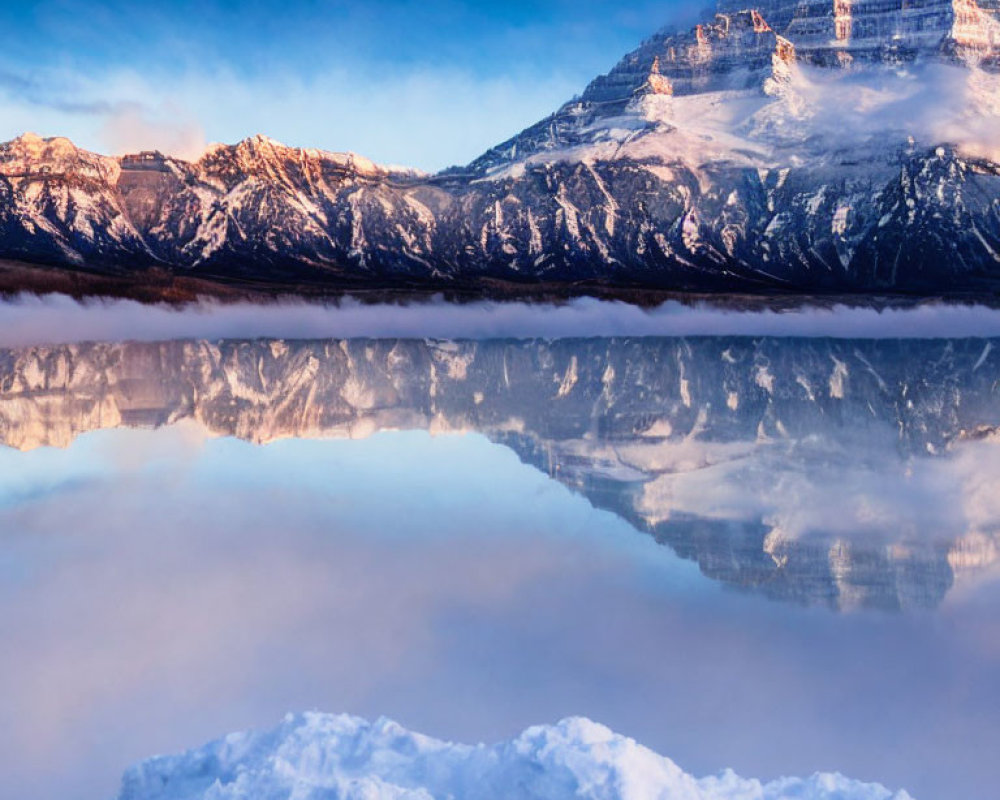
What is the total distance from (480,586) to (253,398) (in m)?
32.9

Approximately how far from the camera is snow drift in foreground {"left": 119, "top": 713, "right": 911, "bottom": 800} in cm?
766

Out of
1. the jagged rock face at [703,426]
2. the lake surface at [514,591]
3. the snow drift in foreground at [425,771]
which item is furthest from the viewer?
the jagged rock face at [703,426]

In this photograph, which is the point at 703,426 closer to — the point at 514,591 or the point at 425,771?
the point at 514,591

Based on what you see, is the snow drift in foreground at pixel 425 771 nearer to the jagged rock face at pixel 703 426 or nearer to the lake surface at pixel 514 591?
the lake surface at pixel 514 591

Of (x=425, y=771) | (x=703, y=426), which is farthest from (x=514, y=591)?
(x=703, y=426)

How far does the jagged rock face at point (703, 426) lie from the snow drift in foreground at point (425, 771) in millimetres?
6559

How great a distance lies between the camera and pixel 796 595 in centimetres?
1430

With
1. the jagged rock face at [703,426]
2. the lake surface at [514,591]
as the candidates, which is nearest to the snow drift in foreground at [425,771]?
the lake surface at [514,591]

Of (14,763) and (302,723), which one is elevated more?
(302,723)

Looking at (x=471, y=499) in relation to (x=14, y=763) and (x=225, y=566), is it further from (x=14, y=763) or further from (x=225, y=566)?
(x=14, y=763)

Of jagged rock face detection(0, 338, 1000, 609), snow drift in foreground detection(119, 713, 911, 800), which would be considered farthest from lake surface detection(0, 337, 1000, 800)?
snow drift in foreground detection(119, 713, 911, 800)

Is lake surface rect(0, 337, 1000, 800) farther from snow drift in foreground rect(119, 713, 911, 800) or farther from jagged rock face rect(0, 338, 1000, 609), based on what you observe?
snow drift in foreground rect(119, 713, 911, 800)

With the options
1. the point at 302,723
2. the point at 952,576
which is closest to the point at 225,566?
the point at 302,723

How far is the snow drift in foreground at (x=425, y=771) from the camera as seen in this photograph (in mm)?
7656
